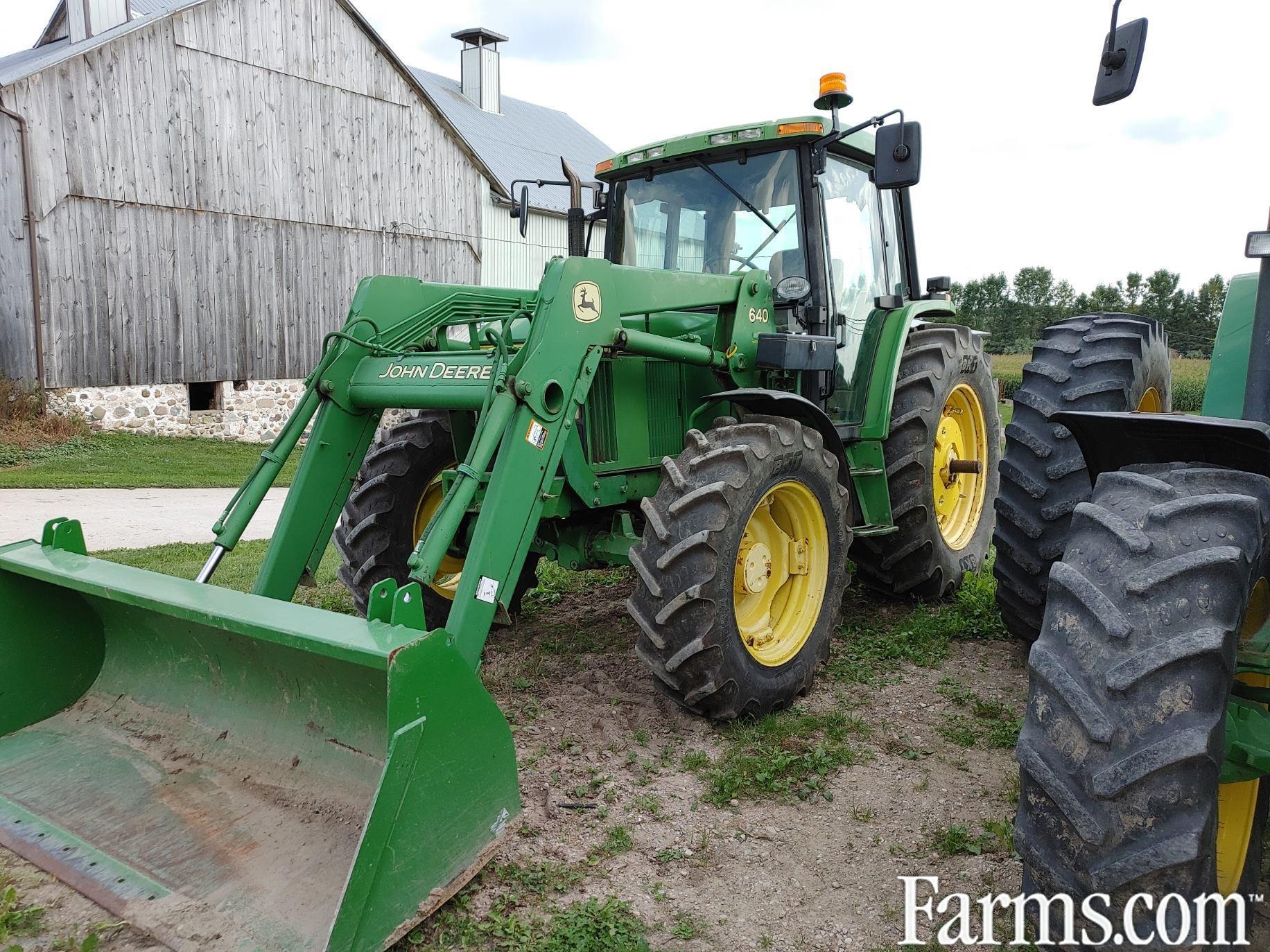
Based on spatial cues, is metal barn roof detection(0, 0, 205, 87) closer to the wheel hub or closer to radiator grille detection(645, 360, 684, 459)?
radiator grille detection(645, 360, 684, 459)

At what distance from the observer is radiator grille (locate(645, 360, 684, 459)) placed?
4648mm

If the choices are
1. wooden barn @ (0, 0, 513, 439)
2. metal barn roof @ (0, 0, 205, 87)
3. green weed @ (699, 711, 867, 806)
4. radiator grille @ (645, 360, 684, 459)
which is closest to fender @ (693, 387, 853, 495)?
radiator grille @ (645, 360, 684, 459)

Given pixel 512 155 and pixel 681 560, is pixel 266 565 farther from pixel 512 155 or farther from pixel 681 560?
pixel 512 155

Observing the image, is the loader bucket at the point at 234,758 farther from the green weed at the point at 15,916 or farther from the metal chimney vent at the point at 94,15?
the metal chimney vent at the point at 94,15

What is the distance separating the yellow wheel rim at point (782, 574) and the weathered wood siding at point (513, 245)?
1474cm

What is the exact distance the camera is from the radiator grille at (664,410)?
183 inches

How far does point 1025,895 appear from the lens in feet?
7.56

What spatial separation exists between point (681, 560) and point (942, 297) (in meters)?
3.45

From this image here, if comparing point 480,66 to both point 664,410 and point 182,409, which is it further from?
point 664,410

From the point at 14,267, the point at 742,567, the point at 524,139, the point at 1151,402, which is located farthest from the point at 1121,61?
the point at 524,139

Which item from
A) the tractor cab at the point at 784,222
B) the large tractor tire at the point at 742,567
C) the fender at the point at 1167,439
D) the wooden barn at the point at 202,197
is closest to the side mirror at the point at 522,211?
the tractor cab at the point at 784,222

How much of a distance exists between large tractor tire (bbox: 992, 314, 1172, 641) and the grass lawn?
25.0ft

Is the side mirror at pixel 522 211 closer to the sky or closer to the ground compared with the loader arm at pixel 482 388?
closer to the sky

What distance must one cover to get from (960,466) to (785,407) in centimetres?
181
